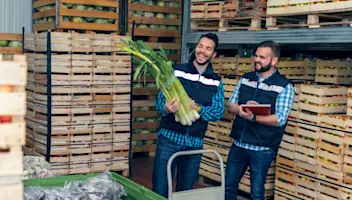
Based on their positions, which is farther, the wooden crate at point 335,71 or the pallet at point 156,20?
the pallet at point 156,20

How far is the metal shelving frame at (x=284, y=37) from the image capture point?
628 cm

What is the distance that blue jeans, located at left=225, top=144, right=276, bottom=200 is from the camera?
5.75m

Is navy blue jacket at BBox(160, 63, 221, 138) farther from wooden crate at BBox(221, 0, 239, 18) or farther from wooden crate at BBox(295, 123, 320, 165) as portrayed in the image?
wooden crate at BBox(221, 0, 239, 18)

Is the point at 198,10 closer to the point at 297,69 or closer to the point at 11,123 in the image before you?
the point at 297,69

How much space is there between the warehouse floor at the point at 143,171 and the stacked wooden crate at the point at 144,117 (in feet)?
0.66

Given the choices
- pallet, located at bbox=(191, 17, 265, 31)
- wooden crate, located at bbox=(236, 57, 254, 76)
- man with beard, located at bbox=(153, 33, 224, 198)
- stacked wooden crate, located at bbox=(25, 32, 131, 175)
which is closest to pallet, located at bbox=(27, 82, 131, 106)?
stacked wooden crate, located at bbox=(25, 32, 131, 175)

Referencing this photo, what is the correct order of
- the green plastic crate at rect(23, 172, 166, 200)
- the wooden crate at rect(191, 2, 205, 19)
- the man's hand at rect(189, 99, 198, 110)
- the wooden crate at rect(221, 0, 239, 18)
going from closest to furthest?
the green plastic crate at rect(23, 172, 166, 200) → the man's hand at rect(189, 99, 198, 110) → the wooden crate at rect(221, 0, 239, 18) → the wooden crate at rect(191, 2, 205, 19)

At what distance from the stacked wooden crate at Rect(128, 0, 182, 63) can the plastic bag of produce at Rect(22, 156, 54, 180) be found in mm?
3671

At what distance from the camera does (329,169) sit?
638 centimetres

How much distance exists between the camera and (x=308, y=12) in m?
6.66

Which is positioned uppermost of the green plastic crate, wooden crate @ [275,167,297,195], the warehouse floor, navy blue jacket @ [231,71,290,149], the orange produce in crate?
the orange produce in crate

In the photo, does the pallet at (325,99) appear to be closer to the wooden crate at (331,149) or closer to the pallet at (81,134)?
the wooden crate at (331,149)

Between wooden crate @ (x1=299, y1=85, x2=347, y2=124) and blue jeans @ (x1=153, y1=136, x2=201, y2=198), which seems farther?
wooden crate @ (x1=299, y1=85, x2=347, y2=124)

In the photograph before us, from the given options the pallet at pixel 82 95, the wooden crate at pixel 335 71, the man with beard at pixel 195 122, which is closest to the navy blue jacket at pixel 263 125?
the man with beard at pixel 195 122
